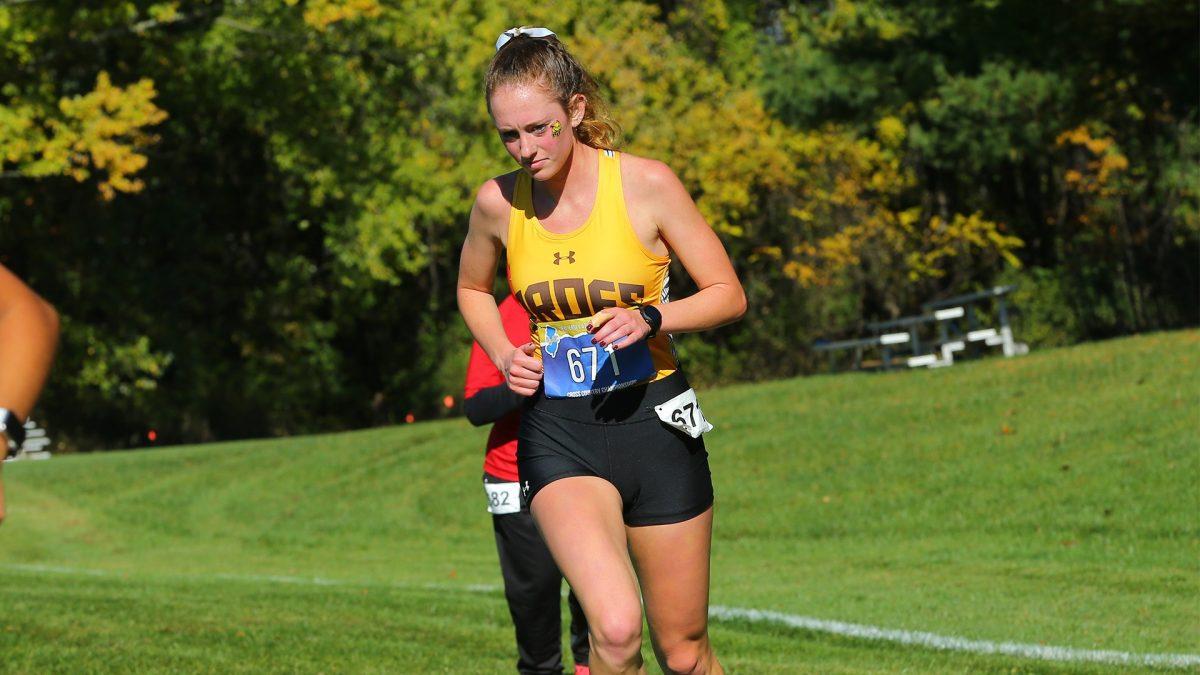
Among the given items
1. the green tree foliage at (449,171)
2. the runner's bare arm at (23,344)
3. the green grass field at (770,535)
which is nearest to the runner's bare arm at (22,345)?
the runner's bare arm at (23,344)

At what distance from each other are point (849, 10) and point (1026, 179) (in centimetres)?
792

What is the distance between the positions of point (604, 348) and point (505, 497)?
88.1 inches

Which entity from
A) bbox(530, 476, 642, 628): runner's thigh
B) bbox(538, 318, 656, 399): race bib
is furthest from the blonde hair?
bbox(530, 476, 642, 628): runner's thigh

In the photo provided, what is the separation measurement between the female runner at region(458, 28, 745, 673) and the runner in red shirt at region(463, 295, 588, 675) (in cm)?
180

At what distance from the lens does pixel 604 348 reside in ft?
16.4

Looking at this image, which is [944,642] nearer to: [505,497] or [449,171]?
A: [505,497]

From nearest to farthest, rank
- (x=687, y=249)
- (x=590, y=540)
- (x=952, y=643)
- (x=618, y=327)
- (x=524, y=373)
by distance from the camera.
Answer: (x=618, y=327), (x=590, y=540), (x=524, y=373), (x=687, y=249), (x=952, y=643)

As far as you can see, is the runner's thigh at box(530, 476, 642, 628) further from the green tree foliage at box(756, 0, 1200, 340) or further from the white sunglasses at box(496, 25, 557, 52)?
the green tree foliage at box(756, 0, 1200, 340)

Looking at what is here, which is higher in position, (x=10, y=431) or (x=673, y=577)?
(x=10, y=431)

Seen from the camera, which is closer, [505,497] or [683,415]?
[683,415]

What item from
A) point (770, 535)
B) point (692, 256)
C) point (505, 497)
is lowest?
point (770, 535)

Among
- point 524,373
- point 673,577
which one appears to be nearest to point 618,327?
point 524,373

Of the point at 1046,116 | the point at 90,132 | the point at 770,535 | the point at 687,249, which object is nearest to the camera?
the point at 687,249

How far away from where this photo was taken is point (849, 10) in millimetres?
38125
